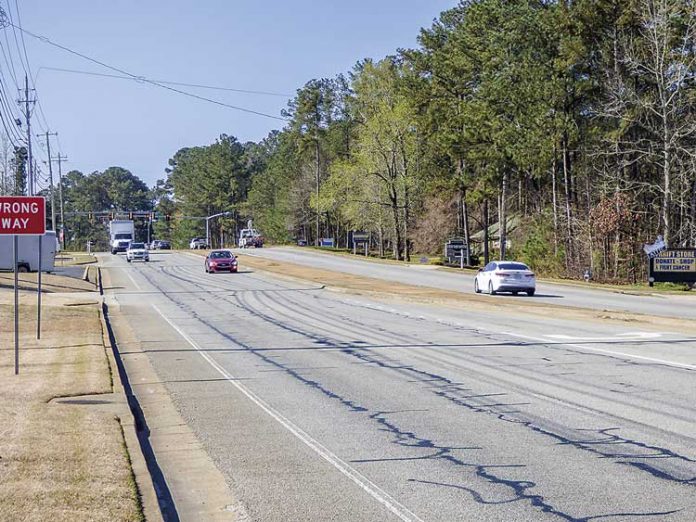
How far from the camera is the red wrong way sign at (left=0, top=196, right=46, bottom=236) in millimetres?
14625

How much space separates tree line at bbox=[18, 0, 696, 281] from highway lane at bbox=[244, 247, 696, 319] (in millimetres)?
5953

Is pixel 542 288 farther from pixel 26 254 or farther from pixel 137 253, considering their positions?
pixel 137 253

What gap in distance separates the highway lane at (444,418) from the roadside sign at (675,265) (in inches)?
861

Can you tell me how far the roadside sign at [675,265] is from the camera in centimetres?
4488

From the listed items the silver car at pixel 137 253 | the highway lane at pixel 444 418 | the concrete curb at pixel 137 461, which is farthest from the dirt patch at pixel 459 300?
the silver car at pixel 137 253

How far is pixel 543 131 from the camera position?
54.6 metres

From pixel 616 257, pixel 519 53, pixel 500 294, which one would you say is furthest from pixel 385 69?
pixel 500 294

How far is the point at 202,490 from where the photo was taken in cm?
811

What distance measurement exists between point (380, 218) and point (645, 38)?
37.4 meters

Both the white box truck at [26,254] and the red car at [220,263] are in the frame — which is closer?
the white box truck at [26,254]

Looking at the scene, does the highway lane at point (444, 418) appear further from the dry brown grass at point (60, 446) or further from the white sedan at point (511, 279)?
the white sedan at point (511, 279)

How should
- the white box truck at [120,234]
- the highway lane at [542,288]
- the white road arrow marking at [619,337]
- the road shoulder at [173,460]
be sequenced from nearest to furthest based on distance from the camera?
the road shoulder at [173,460] < the white road arrow marking at [619,337] < the highway lane at [542,288] < the white box truck at [120,234]

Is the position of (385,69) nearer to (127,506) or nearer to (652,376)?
(652,376)

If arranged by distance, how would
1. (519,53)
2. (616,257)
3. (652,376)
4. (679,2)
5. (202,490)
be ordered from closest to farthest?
(202,490) < (652,376) < (679,2) < (616,257) < (519,53)
